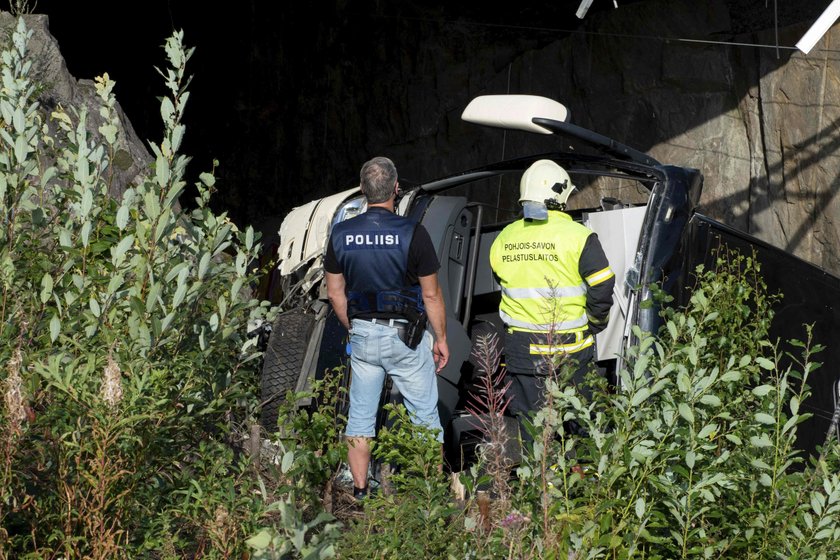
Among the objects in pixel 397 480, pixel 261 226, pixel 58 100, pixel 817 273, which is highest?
pixel 58 100

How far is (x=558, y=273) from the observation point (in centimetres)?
544

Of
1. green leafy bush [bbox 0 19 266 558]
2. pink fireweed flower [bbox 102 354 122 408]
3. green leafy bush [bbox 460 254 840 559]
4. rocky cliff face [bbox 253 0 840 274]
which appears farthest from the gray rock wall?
pink fireweed flower [bbox 102 354 122 408]

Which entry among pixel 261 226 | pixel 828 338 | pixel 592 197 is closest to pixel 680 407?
pixel 828 338

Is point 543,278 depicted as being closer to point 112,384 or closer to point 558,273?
point 558,273

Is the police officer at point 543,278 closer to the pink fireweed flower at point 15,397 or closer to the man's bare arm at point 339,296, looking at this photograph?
the man's bare arm at point 339,296

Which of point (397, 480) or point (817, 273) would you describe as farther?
point (817, 273)

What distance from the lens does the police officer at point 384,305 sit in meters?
5.14

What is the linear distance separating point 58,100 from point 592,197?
4985 mm

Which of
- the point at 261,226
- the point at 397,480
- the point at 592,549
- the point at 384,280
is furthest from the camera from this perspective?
the point at 261,226

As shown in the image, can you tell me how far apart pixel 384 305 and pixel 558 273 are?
897 mm

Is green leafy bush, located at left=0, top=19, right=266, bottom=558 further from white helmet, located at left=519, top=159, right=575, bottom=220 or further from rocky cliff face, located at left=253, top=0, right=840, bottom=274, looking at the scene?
rocky cliff face, located at left=253, top=0, right=840, bottom=274

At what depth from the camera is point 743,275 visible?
5.42 metres

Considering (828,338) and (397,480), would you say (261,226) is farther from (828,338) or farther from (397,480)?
(397,480)

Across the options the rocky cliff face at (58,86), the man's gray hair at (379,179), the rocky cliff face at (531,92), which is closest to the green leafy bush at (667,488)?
the man's gray hair at (379,179)
